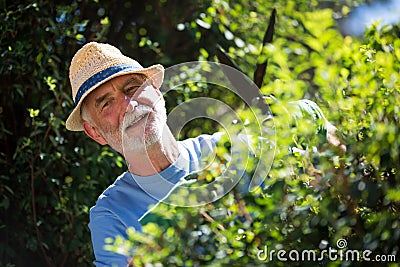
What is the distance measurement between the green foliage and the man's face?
352 millimetres

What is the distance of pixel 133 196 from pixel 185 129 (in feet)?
3.33

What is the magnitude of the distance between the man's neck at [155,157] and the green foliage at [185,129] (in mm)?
379

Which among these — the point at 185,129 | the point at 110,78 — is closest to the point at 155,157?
the point at 110,78

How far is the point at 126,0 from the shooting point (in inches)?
126

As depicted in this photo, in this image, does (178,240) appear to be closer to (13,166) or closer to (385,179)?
(385,179)

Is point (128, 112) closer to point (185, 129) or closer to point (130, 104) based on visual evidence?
point (130, 104)

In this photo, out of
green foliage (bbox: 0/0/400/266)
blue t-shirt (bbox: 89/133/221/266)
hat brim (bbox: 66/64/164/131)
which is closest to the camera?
green foliage (bbox: 0/0/400/266)

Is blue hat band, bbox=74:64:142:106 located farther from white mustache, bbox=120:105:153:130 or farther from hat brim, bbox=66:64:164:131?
white mustache, bbox=120:105:153:130

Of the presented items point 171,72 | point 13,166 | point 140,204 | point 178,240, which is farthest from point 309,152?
point 13,166

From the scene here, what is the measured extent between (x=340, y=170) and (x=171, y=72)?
1922 mm

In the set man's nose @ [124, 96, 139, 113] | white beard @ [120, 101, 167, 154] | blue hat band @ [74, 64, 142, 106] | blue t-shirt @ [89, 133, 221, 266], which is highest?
blue hat band @ [74, 64, 142, 106]

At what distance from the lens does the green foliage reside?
1005 mm

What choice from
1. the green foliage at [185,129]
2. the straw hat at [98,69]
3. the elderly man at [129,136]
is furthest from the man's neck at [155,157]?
the green foliage at [185,129]

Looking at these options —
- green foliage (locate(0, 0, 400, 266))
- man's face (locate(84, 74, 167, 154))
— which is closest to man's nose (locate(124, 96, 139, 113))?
man's face (locate(84, 74, 167, 154))
